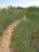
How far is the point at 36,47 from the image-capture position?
1055 cm

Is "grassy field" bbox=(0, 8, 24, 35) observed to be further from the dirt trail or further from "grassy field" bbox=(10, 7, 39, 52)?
"grassy field" bbox=(10, 7, 39, 52)

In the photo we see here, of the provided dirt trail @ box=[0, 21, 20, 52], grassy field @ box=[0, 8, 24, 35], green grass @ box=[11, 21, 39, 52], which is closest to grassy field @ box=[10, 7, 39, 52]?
green grass @ box=[11, 21, 39, 52]

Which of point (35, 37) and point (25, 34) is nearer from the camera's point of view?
point (25, 34)

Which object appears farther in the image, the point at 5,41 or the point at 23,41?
the point at 23,41

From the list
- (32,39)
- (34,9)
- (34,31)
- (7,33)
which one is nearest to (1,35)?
(7,33)

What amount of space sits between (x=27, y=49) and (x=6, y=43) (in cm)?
112

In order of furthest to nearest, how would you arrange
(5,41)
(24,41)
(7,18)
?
(7,18), (24,41), (5,41)

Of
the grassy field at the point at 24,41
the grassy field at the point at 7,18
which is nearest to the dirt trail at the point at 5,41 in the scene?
the grassy field at the point at 24,41

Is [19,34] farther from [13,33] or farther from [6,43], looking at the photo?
[6,43]

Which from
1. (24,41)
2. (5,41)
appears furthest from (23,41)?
(5,41)

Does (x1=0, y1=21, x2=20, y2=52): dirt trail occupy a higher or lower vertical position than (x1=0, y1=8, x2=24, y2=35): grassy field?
lower

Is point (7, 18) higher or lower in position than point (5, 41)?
higher

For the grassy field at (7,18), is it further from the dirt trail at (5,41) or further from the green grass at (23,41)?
the green grass at (23,41)

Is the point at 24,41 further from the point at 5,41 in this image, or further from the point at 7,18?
the point at 7,18
